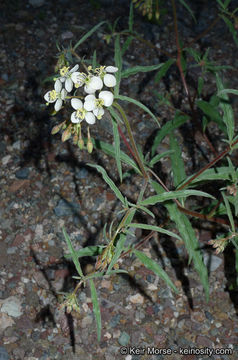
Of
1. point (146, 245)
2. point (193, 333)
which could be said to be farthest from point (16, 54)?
point (193, 333)

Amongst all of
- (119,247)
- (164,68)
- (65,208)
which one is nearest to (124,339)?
(119,247)

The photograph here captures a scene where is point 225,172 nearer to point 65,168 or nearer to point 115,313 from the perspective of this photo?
point 115,313

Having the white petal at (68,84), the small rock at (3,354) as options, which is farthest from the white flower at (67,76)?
the small rock at (3,354)

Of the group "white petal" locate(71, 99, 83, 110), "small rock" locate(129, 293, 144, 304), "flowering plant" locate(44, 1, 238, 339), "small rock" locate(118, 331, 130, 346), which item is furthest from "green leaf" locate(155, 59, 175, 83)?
"small rock" locate(118, 331, 130, 346)

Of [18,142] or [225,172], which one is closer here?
[225,172]

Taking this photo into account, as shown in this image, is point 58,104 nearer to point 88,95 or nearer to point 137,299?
point 88,95

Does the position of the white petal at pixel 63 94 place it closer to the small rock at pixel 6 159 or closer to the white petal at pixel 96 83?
the white petal at pixel 96 83

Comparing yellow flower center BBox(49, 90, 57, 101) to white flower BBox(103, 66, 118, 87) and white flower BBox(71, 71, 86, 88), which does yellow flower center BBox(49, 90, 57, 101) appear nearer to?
white flower BBox(71, 71, 86, 88)
